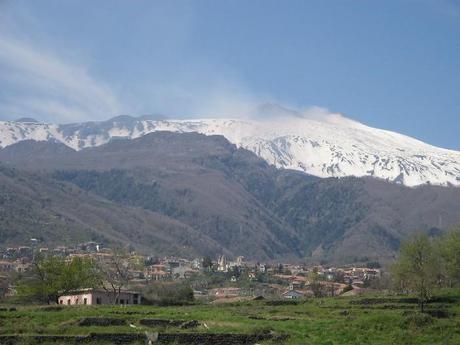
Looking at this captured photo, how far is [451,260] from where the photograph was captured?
245 ft

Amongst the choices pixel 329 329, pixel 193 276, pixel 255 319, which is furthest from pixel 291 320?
pixel 193 276

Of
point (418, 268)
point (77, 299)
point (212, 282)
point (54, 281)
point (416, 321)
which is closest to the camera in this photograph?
point (416, 321)

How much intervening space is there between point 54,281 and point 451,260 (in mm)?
34479

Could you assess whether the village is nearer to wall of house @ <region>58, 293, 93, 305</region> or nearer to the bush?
wall of house @ <region>58, 293, 93, 305</region>

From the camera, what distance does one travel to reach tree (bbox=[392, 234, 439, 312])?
195 feet

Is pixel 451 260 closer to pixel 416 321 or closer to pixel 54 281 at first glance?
pixel 54 281

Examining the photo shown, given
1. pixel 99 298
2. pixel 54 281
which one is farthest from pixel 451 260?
pixel 54 281

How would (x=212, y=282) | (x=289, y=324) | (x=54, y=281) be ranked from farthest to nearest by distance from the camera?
1. (x=212, y=282)
2. (x=54, y=281)
3. (x=289, y=324)

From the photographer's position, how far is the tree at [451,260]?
7406 cm

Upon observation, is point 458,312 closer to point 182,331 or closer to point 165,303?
point 182,331

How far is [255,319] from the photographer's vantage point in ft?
153

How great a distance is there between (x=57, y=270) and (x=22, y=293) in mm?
3566

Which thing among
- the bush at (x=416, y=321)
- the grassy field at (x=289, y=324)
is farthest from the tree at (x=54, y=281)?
the bush at (x=416, y=321)

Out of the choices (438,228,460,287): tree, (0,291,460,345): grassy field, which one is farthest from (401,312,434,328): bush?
(438,228,460,287): tree
